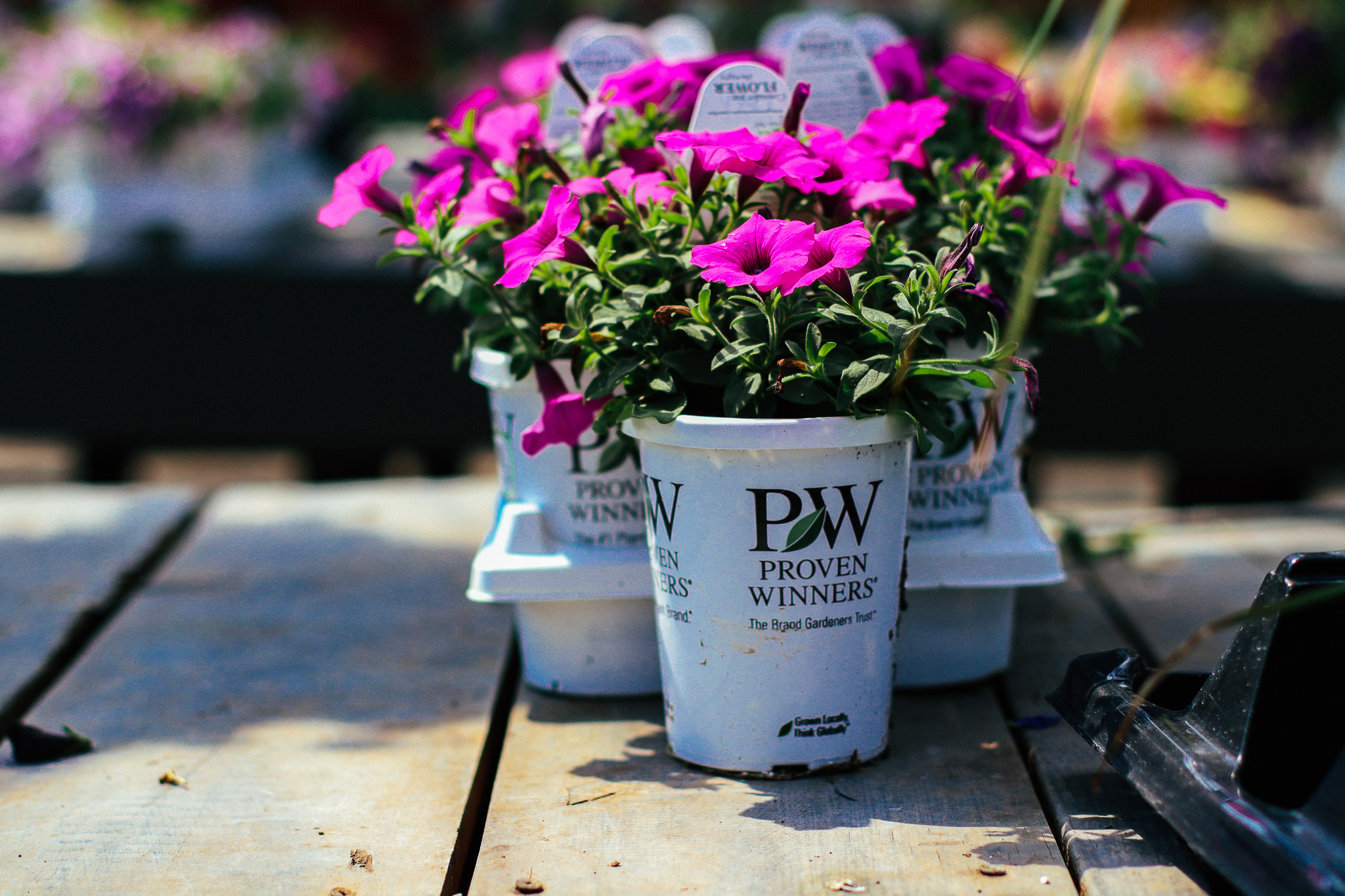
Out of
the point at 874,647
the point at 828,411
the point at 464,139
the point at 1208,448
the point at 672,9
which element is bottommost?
the point at 1208,448

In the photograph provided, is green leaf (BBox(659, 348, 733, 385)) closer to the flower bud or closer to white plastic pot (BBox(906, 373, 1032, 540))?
the flower bud

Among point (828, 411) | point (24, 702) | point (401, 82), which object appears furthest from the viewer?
point (401, 82)

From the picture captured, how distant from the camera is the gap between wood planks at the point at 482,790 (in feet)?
2.76

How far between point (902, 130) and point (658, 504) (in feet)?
1.19

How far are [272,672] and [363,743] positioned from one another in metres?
0.21

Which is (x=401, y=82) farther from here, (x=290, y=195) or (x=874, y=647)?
(x=874, y=647)

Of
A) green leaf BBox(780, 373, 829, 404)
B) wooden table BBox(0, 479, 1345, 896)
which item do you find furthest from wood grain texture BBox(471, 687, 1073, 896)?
green leaf BBox(780, 373, 829, 404)

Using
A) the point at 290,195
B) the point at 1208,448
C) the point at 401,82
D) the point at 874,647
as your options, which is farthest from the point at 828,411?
the point at 401,82

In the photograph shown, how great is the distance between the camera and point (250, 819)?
906 mm

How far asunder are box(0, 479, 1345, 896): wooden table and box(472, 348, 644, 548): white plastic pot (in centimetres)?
17

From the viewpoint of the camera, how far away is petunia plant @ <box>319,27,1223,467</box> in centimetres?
82

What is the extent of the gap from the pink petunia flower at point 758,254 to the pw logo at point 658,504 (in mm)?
170

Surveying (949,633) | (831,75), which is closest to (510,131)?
(831,75)

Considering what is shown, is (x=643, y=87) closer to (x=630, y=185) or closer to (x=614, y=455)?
(x=630, y=185)
